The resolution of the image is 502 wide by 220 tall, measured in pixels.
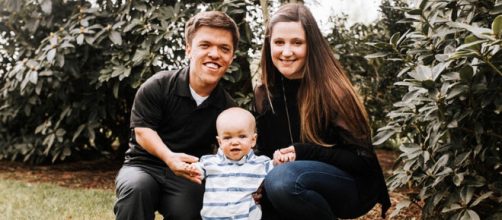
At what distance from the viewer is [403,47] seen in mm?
3014

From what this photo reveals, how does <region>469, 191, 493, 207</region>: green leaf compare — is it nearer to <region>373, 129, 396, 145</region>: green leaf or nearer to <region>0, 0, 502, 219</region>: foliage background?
<region>0, 0, 502, 219</region>: foliage background

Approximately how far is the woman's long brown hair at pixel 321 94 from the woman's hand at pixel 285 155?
116mm

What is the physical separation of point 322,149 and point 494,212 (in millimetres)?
898

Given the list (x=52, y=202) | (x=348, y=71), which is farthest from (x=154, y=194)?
(x=348, y=71)

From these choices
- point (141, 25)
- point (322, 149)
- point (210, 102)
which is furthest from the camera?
point (141, 25)

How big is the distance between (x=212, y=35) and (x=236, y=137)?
562 mm

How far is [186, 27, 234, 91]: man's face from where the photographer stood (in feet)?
9.27

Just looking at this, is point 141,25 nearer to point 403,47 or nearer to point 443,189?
point 403,47

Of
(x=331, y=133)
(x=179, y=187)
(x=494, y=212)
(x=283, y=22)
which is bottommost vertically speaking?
(x=494, y=212)

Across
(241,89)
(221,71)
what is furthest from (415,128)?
(241,89)

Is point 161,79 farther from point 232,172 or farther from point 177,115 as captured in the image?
point 232,172

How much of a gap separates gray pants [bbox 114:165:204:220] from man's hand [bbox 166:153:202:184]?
6.9 inches

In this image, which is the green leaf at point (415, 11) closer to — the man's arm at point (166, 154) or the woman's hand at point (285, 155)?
the woman's hand at point (285, 155)

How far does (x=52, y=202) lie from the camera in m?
4.33
